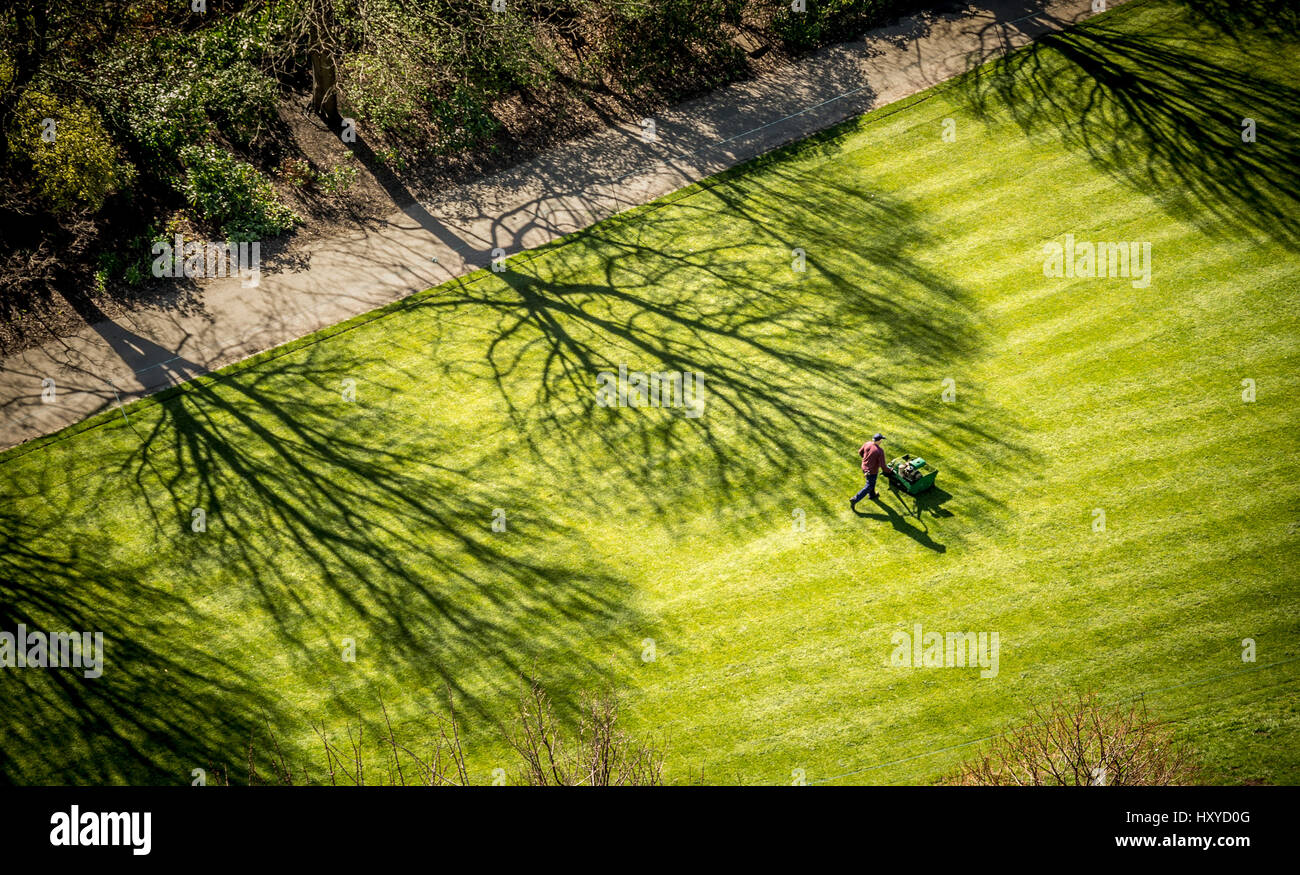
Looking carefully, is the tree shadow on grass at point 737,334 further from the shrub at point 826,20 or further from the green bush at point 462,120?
the shrub at point 826,20

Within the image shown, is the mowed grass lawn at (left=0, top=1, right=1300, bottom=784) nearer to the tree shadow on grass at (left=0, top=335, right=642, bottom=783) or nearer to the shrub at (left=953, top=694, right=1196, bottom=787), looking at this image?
the tree shadow on grass at (left=0, top=335, right=642, bottom=783)

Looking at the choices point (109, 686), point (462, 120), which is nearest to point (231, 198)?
point (462, 120)

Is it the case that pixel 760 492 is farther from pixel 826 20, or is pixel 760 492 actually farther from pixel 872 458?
pixel 826 20

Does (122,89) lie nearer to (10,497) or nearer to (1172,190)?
(10,497)

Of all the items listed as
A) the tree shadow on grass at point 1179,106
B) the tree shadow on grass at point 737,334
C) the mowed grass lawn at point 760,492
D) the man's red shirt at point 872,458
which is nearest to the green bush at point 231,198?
the mowed grass lawn at point 760,492

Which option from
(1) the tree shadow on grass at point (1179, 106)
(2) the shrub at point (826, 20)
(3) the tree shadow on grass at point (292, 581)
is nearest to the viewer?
(3) the tree shadow on grass at point (292, 581)

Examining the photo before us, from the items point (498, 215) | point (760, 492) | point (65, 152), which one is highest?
Answer: point (65, 152)

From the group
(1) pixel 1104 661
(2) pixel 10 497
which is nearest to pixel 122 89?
(2) pixel 10 497
